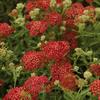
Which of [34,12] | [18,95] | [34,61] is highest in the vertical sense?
[34,12]

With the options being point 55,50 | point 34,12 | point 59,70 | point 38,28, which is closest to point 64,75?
point 59,70

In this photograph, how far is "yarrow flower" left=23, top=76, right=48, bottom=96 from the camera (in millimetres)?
2305

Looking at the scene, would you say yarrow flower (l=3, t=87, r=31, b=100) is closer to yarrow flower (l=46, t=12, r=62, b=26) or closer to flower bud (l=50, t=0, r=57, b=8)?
yarrow flower (l=46, t=12, r=62, b=26)

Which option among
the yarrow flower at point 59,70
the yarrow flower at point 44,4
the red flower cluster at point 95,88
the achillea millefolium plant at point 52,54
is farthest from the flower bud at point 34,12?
the red flower cluster at point 95,88

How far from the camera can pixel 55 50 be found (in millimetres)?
2492

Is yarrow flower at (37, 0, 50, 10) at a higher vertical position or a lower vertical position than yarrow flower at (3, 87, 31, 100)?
higher

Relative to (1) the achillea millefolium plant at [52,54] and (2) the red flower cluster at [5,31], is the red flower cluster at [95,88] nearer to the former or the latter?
(1) the achillea millefolium plant at [52,54]

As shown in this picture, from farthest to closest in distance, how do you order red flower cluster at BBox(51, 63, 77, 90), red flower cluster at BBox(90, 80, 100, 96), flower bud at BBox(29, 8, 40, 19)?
1. flower bud at BBox(29, 8, 40, 19)
2. red flower cluster at BBox(51, 63, 77, 90)
3. red flower cluster at BBox(90, 80, 100, 96)

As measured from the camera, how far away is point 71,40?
2.87m

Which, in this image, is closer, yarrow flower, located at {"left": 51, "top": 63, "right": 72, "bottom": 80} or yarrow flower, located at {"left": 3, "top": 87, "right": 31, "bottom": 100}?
yarrow flower, located at {"left": 3, "top": 87, "right": 31, "bottom": 100}

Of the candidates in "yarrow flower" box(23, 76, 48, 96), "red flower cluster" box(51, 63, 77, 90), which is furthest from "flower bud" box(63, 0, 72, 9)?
"yarrow flower" box(23, 76, 48, 96)

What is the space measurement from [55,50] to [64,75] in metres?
0.20

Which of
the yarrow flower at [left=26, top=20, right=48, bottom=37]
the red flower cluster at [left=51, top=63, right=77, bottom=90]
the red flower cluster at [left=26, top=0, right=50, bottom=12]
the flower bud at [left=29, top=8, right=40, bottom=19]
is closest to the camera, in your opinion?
the red flower cluster at [left=51, top=63, right=77, bottom=90]

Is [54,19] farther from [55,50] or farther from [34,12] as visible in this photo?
[55,50]
